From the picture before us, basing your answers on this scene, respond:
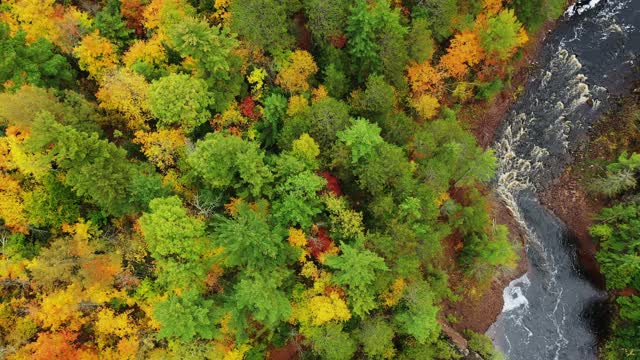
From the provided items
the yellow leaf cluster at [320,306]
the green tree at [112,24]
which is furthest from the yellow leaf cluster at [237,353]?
the green tree at [112,24]

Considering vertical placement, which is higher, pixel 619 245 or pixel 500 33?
pixel 500 33

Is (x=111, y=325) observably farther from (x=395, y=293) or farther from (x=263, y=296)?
(x=395, y=293)

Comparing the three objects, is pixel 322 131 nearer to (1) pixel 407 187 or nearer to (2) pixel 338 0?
(1) pixel 407 187

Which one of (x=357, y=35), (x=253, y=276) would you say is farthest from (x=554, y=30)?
(x=253, y=276)

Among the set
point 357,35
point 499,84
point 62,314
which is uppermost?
point 499,84

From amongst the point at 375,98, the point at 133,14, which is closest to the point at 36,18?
the point at 133,14

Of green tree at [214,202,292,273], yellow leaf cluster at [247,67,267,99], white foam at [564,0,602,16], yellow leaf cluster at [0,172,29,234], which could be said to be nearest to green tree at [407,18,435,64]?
yellow leaf cluster at [247,67,267,99]
